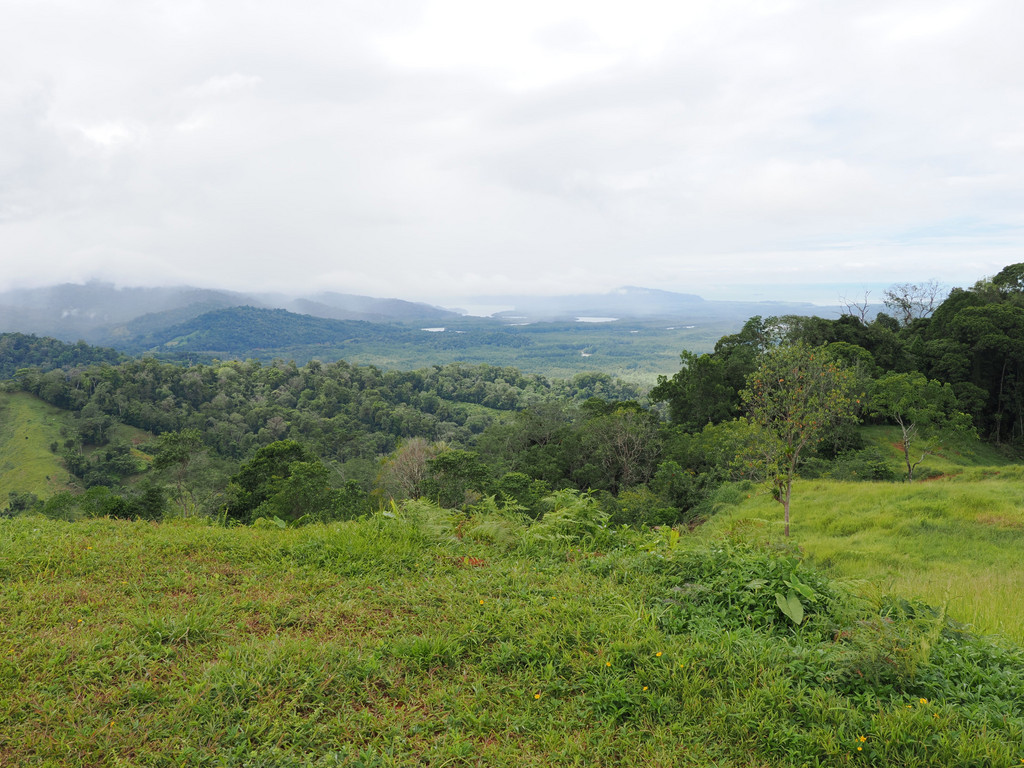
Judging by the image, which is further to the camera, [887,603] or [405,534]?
[405,534]

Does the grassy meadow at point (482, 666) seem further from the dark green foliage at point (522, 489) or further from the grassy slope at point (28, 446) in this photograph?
the grassy slope at point (28, 446)

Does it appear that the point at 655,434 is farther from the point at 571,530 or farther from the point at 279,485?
the point at 571,530

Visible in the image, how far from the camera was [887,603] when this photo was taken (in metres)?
3.92

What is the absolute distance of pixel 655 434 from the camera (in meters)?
31.2

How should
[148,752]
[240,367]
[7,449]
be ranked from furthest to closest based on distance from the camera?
[240,367], [7,449], [148,752]

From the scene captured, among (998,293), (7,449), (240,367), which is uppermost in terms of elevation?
(998,293)

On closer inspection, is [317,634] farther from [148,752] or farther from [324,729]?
[148,752]

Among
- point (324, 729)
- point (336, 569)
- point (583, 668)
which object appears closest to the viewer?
point (324, 729)

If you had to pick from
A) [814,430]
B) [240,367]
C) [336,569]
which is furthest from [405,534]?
[240,367]

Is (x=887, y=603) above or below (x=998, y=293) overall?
below

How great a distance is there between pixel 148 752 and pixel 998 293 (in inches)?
1881

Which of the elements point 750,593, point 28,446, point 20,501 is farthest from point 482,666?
point 28,446

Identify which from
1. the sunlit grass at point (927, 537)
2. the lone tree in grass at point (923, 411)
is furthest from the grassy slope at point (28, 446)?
the lone tree in grass at point (923, 411)

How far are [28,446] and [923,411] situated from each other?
79367mm
